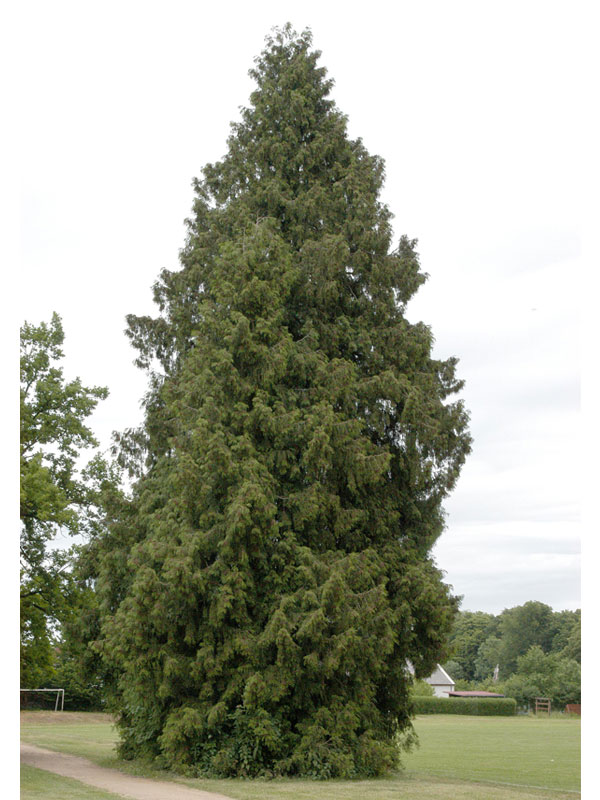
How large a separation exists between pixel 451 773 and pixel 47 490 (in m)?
10.9

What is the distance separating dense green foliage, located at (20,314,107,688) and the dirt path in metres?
1.87

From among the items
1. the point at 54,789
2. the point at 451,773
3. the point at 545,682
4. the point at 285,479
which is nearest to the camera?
the point at 54,789

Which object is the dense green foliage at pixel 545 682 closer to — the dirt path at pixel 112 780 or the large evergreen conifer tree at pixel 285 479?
the dirt path at pixel 112 780

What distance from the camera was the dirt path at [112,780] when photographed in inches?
529

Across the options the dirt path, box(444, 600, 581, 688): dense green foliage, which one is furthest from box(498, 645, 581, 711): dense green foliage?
the dirt path

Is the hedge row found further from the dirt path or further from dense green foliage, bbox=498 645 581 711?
the dirt path

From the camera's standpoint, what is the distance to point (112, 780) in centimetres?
1590

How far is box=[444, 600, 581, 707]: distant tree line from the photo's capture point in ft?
232

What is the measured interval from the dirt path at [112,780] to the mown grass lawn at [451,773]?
1.38 feet

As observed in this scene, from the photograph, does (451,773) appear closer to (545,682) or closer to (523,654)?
(545,682)

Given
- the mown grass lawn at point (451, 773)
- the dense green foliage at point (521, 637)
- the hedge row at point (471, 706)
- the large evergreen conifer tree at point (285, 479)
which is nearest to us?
the mown grass lawn at point (451, 773)

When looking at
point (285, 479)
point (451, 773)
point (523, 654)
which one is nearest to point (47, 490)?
point (285, 479)

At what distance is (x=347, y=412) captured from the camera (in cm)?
1881

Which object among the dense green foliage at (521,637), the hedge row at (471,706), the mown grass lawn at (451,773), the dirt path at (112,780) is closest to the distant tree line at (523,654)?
the dense green foliage at (521,637)
